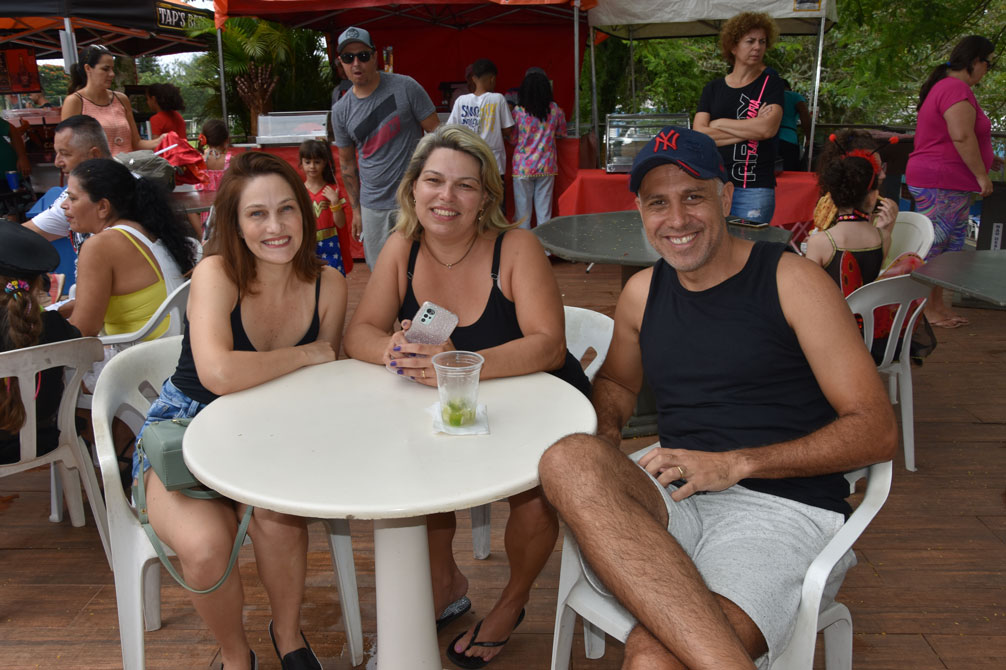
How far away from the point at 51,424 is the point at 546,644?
169 centimetres

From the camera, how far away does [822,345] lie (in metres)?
1.65

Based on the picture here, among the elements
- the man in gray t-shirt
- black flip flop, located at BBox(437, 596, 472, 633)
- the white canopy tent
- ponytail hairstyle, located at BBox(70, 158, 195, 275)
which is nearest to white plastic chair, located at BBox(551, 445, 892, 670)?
black flip flop, located at BBox(437, 596, 472, 633)

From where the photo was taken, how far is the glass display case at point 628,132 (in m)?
5.98

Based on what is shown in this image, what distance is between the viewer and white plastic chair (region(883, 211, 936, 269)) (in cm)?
360

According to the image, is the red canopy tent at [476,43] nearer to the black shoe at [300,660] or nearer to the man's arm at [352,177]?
the man's arm at [352,177]

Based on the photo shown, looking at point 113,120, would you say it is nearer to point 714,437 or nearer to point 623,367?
point 623,367

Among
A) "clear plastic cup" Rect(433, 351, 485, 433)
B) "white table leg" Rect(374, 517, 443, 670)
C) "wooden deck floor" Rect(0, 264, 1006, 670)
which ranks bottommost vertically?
"wooden deck floor" Rect(0, 264, 1006, 670)

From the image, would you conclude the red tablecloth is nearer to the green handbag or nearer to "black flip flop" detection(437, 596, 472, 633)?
"black flip flop" detection(437, 596, 472, 633)

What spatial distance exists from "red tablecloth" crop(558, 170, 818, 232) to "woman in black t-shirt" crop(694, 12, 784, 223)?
164cm

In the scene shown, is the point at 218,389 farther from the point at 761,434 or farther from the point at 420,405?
the point at 761,434

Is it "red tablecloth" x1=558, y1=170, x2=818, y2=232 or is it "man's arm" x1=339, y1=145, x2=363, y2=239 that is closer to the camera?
"man's arm" x1=339, y1=145, x2=363, y2=239

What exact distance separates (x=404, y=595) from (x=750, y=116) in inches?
133

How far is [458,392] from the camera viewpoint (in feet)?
5.14

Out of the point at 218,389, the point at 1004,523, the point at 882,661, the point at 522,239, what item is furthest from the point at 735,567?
the point at 1004,523
